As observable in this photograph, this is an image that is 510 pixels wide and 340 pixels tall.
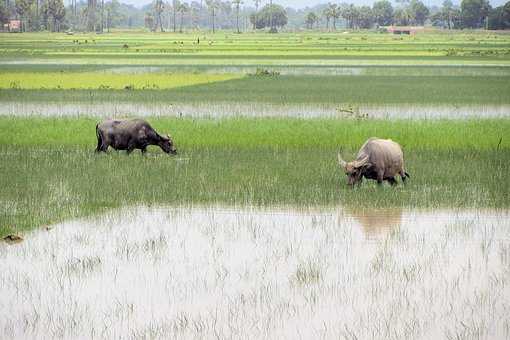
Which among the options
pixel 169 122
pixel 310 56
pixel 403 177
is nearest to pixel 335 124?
pixel 169 122

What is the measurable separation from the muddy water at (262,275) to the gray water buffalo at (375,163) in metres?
1.04

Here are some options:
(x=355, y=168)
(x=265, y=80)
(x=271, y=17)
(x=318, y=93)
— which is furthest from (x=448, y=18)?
(x=355, y=168)

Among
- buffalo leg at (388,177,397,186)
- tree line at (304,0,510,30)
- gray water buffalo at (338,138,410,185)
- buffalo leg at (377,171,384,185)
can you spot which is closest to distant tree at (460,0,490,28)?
tree line at (304,0,510,30)

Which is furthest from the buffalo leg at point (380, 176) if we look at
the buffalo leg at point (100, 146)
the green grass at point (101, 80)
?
the green grass at point (101, 80)

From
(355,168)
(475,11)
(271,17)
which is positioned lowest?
(271,17)

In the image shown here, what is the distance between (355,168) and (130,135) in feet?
15.6

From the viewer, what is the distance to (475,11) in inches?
5536

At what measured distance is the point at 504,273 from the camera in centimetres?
867

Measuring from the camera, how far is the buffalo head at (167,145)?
52.3 feet

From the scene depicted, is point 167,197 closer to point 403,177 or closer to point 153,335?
point 403,177

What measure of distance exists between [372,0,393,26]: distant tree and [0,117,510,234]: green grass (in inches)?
5857

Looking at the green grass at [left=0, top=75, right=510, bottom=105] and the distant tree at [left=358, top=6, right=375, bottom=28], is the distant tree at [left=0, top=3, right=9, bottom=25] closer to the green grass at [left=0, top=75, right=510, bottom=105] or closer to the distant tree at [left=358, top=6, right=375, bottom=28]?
the distant tree at [left=358, top=6, right=375, bottom=28]

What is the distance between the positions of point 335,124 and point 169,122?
324 centimetres

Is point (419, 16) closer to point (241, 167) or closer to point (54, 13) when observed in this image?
point (54, 13)
